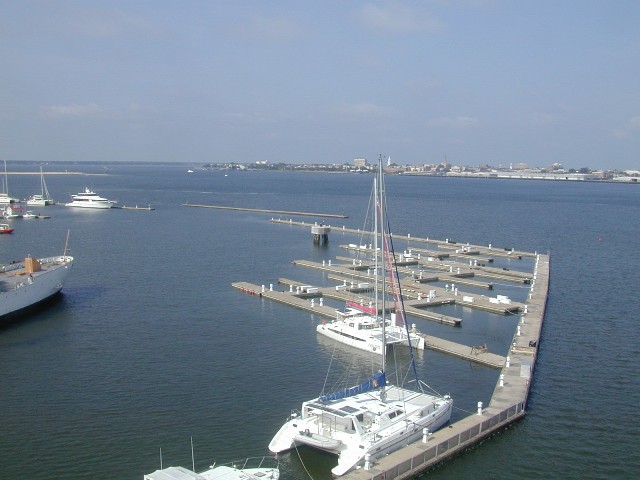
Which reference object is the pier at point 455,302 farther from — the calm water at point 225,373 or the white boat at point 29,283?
the white boat at point 29,283

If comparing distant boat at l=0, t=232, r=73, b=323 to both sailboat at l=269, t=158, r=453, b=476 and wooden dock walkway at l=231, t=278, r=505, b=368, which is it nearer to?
wooden dock walkway at l=231, t=278, r=505, b=368

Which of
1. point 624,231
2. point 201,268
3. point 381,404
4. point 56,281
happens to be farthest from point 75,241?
point 624,231

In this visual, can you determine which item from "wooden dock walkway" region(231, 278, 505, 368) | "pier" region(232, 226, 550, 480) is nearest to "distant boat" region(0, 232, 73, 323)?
"wooden dock walkway" region(231, 278, 505, 368)

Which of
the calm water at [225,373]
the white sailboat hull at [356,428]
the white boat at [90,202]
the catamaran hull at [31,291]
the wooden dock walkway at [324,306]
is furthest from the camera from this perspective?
the white boat at [90,202]

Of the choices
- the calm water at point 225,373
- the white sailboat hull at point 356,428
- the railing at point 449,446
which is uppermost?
the white sailboat hull at point 356,428

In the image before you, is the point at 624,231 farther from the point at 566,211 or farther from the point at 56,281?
the point at 56,281

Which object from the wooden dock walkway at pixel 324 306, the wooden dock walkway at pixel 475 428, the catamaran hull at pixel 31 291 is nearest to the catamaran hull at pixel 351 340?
the wooden dock walkway at pixel 324 306

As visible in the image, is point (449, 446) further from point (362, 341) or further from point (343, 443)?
point (362, 341)
